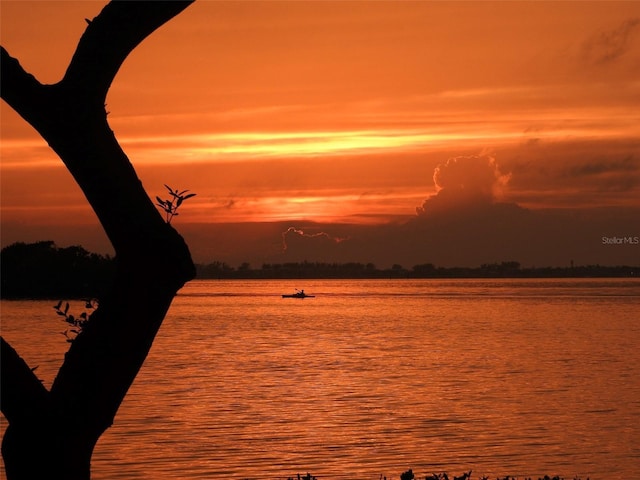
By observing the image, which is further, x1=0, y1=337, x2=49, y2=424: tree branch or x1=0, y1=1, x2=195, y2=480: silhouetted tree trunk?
x1=0, y1=337, x2=49, y2=424: tree branch

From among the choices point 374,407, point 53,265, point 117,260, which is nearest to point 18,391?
point 117,260

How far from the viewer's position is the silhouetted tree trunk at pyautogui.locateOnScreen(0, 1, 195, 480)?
8.72 metres

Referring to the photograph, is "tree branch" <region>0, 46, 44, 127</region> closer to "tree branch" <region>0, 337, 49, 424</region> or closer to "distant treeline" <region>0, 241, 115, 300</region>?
"tree branch" <region>0, 337, 49, 424</region>

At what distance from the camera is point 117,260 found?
873 centimetres

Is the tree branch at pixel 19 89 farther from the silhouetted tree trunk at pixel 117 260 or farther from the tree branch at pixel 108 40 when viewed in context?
the tree branch at pixel 108 40

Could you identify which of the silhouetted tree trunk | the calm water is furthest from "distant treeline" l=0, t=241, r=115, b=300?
the silhouetted tree trunk

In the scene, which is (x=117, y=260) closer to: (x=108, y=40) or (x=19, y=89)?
(x=19, y=89)

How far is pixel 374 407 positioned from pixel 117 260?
39381 millimetres

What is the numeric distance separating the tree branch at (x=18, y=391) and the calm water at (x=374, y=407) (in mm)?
22442

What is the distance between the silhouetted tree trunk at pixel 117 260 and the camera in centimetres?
872

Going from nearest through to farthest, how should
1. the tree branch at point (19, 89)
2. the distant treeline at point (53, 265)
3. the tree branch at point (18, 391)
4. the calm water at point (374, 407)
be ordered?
the tree branch at point (19, 89)
the tree branch at point (18, 391)
the calm water at point (374, 407)
the distant treeline at point (53, 265)

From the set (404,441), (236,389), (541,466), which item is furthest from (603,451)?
(236,389)

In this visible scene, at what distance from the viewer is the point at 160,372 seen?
6475 centimetres

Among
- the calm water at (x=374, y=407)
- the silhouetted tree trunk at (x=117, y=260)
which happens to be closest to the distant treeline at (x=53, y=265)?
the calm water at (x=374, y=407)
